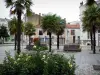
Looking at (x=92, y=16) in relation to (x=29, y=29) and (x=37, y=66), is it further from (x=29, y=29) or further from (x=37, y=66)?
(x=37, y=66)

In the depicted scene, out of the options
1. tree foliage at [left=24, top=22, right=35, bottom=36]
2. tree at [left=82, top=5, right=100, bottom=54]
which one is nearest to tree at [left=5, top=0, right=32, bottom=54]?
tree at [left=82, top=5, right=100, bottom=54]

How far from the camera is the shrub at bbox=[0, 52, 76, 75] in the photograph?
8156mm

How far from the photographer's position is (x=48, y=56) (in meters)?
8.95

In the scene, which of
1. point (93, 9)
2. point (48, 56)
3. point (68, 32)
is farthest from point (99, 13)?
point (68, 32)

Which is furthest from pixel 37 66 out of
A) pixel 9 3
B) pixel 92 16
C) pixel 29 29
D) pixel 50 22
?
pixel 29 29

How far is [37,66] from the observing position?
8.40 m

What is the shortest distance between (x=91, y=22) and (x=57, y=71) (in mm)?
26170

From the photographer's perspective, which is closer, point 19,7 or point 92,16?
point 19,7

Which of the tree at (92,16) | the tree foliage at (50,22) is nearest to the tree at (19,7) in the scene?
the tree at (92,16)

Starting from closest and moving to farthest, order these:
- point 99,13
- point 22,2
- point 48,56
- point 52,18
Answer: point 48,56, point 22,2, point 99,13, point 52,18

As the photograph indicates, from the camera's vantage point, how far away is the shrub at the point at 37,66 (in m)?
8.16

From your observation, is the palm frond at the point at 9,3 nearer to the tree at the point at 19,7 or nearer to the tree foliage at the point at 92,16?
the tree at the point at 19,7

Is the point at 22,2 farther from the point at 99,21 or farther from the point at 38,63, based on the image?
the point at 38,63

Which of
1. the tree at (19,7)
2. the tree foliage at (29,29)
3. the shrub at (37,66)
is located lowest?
the shrub at (37,66)
